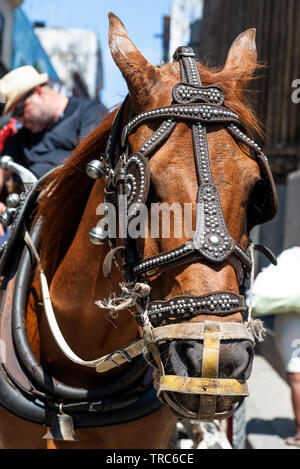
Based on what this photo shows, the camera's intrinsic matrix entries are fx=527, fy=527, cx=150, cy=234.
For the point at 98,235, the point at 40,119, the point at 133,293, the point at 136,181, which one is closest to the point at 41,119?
the point at 40,119

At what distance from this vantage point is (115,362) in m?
2.04

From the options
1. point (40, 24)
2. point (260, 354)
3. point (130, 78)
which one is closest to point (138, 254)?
point (130, 78)

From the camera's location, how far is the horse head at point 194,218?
5.05ft

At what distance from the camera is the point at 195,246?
1575 mm

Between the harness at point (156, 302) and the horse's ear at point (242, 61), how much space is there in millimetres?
198

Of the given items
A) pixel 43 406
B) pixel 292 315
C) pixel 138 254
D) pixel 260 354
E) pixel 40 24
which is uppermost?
pixel 40 24

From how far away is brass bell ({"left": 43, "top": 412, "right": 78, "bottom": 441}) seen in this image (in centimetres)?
226

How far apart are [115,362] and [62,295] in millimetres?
446

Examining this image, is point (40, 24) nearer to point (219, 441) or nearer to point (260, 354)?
point (260, 354)

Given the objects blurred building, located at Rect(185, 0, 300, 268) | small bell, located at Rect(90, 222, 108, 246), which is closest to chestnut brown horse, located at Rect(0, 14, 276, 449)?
small bell, located at Rect(90, 222, 108, 246)

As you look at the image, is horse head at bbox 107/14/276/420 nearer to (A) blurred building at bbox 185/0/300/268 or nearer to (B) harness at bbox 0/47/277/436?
(B) harness at bbox 0/47/277/436

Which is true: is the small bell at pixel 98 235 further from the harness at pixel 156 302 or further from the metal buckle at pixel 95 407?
the metal buckle at pixel 95 407

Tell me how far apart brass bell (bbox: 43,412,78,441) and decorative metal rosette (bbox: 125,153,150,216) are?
1.07 meters

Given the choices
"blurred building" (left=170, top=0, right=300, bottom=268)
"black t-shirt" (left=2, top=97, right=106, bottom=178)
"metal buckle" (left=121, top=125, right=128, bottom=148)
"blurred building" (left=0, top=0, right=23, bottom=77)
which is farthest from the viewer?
"blurred building" (left=0, top=0, right=23, bottom=77)
